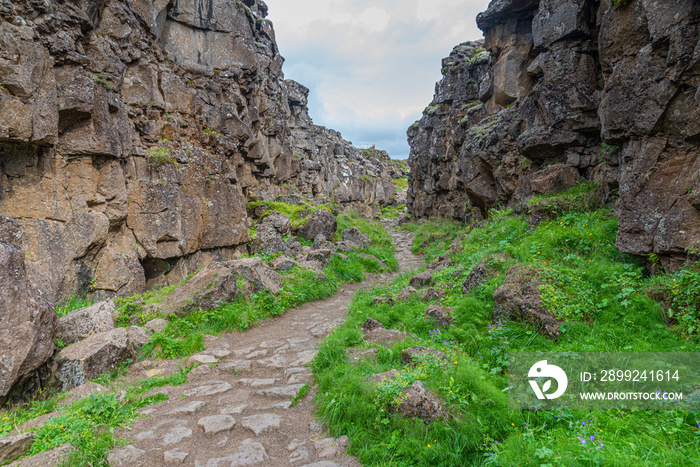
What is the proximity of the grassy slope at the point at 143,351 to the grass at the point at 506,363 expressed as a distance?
10.00 feet

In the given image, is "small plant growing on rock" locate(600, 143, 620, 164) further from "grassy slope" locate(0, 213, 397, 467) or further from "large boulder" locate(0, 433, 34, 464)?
"large boulder" locate(0, 433, 34, 464)

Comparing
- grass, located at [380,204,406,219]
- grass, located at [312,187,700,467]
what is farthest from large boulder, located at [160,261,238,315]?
grass, located at [380,204,406,219]

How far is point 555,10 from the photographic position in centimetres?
1233

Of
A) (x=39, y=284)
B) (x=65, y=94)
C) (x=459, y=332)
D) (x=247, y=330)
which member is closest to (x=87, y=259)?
(x=39, y=284)

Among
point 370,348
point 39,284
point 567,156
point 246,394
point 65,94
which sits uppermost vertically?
point 65,94

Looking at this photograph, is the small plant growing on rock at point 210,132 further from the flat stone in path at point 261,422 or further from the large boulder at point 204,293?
the flat stone in path at point 261,422

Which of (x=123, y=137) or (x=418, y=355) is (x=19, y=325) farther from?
(x=123, y=137)

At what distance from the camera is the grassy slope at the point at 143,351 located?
14.6 feet

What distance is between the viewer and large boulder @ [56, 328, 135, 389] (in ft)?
20.1

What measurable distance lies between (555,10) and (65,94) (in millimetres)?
16623

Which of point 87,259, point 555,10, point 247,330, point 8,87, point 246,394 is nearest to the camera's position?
point 246,394

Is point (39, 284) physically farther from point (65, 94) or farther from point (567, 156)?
point (567, 156)

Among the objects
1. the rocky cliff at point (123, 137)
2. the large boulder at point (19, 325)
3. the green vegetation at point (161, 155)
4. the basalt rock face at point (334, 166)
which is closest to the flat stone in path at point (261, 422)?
the large boulder at point (19, 325)

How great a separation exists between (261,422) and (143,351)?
4.00 metres
